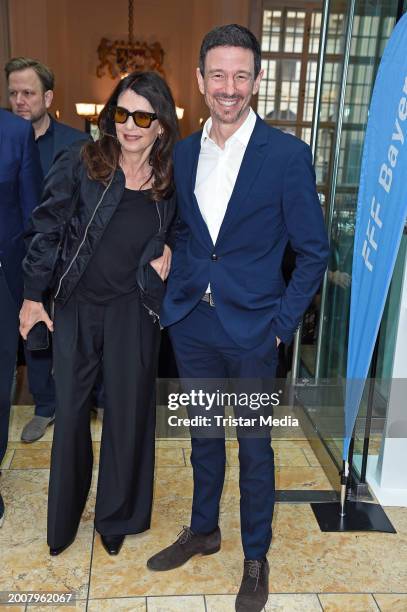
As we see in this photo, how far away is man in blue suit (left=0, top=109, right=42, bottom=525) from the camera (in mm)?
2242

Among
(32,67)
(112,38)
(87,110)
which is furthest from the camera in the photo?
(112,38)

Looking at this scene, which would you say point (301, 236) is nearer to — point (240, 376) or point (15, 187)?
point (240, 376)

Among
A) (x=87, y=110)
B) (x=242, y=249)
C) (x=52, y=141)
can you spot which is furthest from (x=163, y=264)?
(x=87, y=110)

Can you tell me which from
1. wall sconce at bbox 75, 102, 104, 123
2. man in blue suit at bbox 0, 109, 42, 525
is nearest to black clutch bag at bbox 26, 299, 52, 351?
man in blue suit at bbox 0, 109, 42, 525

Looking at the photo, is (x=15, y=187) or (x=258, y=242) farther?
(x=15, y=187)

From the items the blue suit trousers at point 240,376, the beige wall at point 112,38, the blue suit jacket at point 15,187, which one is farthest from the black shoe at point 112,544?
the beige wall at point 112,38

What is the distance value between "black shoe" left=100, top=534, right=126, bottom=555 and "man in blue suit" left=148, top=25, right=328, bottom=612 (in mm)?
→ 476

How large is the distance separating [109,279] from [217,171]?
0.49m

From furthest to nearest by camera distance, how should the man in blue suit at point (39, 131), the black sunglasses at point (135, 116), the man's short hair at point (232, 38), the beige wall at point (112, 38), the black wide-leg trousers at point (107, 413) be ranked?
the beige wall at point (112, 38)
the man in blue suit at point (39, 131)
the black wide-leg trousers at point (107, 413)
the black sunglasses at point (135, 116)
the man's short hair at point (232, 38)

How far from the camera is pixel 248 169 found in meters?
1.81

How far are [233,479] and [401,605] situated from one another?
3.09 feet

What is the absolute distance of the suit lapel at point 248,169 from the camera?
1.80m

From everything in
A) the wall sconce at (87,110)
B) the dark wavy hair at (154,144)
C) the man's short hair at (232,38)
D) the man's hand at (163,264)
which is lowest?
the man's hand at (163,264)

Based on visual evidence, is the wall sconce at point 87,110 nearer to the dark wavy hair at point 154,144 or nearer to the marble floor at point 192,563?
the marble floor at point 192,563
